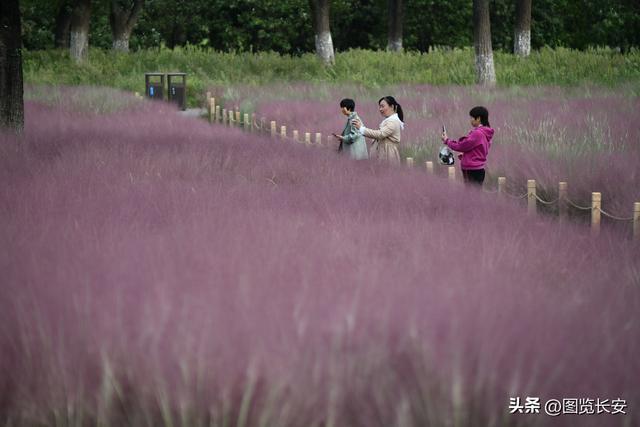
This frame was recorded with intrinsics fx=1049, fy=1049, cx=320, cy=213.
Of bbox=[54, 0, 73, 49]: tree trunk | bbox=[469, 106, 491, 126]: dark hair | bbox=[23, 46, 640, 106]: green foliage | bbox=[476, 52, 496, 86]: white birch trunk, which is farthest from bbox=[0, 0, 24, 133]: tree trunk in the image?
bbox=[54, 0, 73, 49]: tree trunk

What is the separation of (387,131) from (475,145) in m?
1.68

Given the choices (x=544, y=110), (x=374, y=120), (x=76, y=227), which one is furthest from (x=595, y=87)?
(x=76, y=227)

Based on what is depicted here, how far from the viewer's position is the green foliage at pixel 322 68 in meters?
31.2

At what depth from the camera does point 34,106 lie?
68.5ft

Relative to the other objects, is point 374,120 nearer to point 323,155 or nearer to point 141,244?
point 323,155

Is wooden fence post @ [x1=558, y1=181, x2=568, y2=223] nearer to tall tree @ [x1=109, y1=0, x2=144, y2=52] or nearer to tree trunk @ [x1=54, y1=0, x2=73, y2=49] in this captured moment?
tall tree @ [x1=109, y1=0, x2=144, y2=52]

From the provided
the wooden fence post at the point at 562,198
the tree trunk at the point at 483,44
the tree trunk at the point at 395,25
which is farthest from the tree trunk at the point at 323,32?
the wooden fence post at the point at 562,198

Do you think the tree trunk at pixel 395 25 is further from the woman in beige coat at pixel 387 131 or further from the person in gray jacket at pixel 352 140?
the woman in beige coat at pixel 387 131

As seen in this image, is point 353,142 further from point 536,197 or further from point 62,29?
point 62,29

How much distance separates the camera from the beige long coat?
12.3 meters

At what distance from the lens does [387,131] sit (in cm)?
1235

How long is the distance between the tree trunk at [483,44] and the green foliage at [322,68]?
64cm

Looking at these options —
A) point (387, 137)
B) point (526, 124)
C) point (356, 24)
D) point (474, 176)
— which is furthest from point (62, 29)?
point (474, 176)

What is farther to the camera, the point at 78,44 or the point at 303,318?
the point at 78,44
